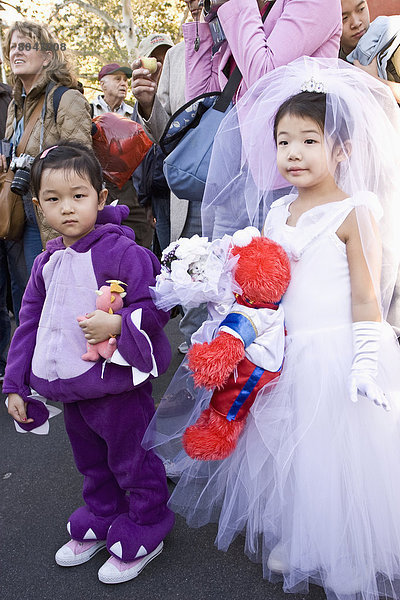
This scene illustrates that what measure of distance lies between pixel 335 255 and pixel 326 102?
0.48 meters

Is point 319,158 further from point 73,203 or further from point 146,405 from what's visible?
point 146,405

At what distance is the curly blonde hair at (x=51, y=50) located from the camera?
3.16 m

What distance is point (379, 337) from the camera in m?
1.67

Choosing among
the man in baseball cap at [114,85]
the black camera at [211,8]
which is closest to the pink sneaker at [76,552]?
the black camera at [211,8]

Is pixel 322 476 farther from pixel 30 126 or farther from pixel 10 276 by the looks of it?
pixel 10 276

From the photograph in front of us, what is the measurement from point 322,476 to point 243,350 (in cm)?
46

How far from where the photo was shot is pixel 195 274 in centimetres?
168

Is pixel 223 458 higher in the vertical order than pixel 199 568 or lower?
higher

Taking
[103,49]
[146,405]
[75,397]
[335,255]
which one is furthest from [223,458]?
[103,49]

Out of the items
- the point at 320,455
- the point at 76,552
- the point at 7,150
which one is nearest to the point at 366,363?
the point at 320,455

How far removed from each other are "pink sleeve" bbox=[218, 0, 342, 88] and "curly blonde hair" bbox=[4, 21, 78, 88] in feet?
4.81

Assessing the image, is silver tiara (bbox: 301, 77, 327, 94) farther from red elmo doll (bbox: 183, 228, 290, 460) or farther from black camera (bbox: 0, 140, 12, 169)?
black camera (bbox: 0, 140, 12, 169)

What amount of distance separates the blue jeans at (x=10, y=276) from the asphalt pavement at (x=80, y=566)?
1.40 metres

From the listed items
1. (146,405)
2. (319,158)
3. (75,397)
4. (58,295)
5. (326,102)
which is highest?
(326,102)
